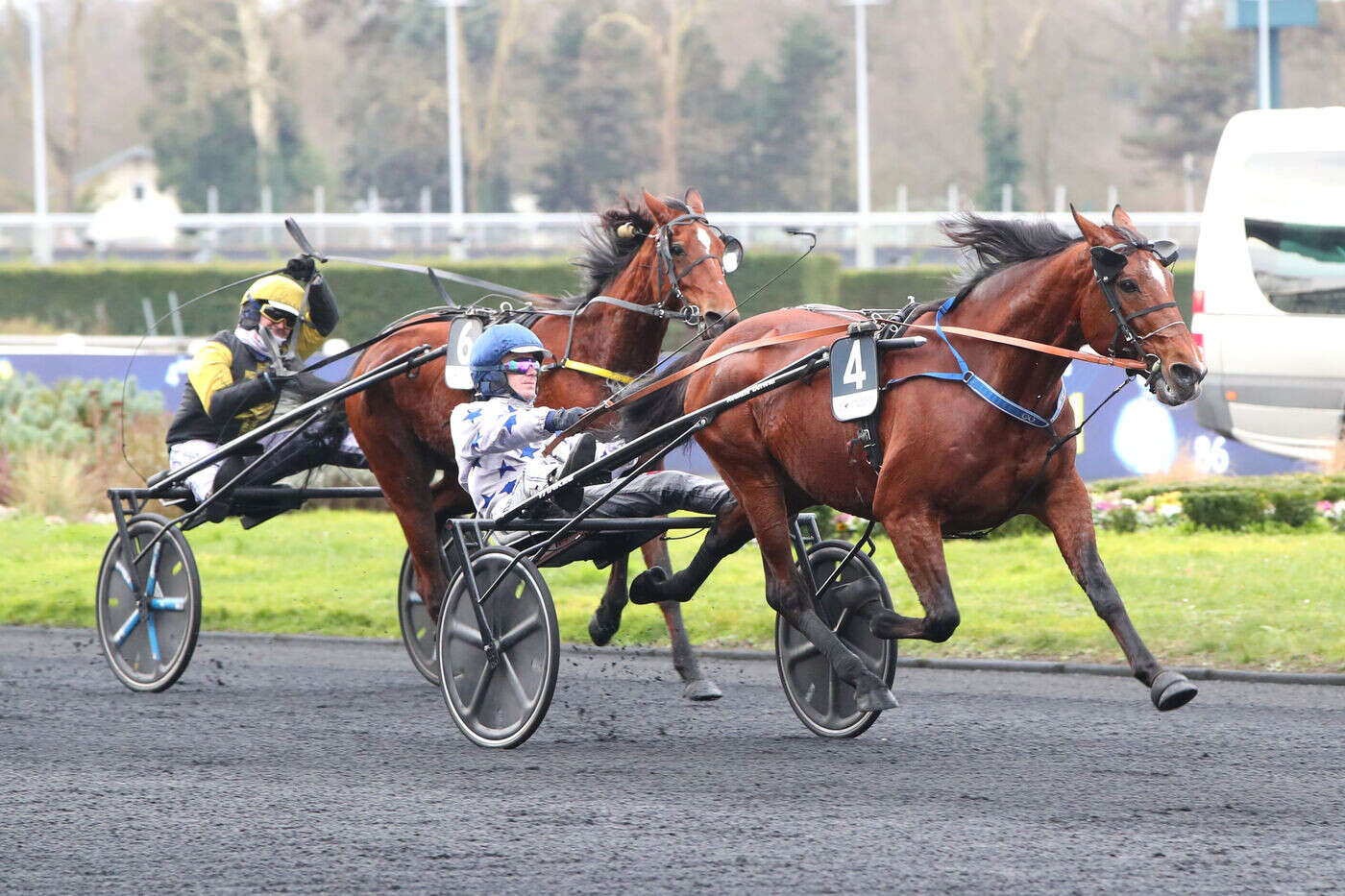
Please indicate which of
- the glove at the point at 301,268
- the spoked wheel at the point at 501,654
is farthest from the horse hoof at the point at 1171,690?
the glove at the point at 301,268

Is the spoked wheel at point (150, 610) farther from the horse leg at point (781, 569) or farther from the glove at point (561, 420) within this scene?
the horse leg at point (781, 569)

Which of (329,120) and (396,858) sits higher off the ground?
(329,120)

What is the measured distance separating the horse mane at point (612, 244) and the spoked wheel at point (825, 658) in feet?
4.83

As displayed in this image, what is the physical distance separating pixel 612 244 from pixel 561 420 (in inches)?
52.0

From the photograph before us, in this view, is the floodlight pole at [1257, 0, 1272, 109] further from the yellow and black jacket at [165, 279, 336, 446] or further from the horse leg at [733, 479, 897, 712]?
the horse leg at [733, 479, 897, 712]

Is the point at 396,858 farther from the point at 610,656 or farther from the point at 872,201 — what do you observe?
the point at 872,201

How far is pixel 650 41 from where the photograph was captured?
41.2 meters

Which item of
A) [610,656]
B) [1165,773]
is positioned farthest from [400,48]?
[1165,773]

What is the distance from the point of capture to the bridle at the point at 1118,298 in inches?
190

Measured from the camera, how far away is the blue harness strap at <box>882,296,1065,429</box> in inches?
199

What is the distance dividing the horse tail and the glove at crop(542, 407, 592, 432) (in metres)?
0.48

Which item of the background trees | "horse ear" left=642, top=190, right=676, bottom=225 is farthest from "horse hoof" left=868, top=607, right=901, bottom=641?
the background trees

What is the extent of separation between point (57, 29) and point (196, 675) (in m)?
43.3

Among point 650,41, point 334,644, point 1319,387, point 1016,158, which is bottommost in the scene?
point 334,644
